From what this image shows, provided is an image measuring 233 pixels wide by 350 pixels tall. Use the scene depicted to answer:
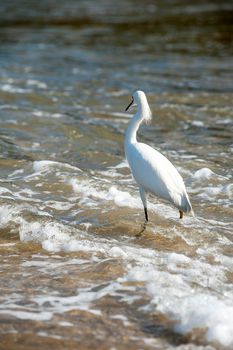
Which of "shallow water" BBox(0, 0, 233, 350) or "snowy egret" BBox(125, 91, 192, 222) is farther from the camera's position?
"snowy egret" BBox(125, 91, 192, 222)

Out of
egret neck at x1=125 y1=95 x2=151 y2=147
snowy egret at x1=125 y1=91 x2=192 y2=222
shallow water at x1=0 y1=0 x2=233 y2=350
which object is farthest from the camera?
egret neck at x1=125 y1=95 x2=151 y2=147

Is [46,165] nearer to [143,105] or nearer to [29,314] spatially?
[143,105]

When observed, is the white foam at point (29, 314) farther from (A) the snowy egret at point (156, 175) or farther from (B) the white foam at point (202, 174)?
(B) the white foam at point (202, 174)

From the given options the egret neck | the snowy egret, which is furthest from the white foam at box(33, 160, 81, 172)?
the snowy egret

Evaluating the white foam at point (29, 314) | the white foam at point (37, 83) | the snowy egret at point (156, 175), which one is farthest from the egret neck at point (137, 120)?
the white foam at point (37, 83)

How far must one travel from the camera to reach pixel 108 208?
26.2 feet

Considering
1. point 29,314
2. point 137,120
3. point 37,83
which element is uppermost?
point 137,120

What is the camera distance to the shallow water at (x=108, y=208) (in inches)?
194

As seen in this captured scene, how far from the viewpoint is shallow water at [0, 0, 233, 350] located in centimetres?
492

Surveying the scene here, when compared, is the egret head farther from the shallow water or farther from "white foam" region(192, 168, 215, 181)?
"white foam" region(192, 168, 215, 181)

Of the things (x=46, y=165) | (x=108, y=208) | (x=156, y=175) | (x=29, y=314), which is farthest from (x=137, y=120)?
(x=29, y=314)

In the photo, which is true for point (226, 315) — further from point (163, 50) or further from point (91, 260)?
point (163, 50)

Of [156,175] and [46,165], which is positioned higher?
[156,175]

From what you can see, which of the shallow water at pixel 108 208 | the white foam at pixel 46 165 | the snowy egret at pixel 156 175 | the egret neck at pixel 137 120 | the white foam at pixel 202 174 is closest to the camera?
the shallow water at pixel 108 208
